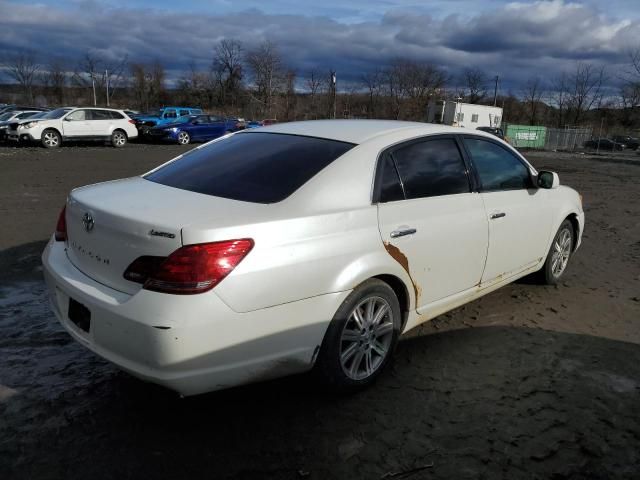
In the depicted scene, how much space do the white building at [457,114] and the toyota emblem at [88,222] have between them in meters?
37.0

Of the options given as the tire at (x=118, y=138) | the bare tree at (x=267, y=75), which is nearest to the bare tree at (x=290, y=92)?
the bare tree at (x=267, y=75)

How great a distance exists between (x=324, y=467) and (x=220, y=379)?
2.15ft

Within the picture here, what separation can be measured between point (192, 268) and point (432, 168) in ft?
6.40

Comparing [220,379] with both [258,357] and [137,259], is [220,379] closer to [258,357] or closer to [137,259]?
[258,357]

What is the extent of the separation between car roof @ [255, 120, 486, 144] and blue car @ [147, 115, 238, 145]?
21905mm

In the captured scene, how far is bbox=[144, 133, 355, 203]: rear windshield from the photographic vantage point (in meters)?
3.05

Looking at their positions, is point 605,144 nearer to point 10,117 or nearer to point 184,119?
point 184,119

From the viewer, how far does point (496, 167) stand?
4332mm

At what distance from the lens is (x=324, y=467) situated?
256 cm

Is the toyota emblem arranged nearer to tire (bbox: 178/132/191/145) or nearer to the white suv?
the white suv

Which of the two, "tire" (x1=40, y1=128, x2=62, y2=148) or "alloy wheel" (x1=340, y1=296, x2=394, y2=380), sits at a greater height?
"alloy wheel" (x1=340, y1=296, x2=394, y2=380)

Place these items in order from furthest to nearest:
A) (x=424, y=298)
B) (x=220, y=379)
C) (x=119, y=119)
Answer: (x=119, y=119)
(x=424, y=298)
(x=220, y=379)

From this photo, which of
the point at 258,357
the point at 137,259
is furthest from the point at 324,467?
the point at 137,259

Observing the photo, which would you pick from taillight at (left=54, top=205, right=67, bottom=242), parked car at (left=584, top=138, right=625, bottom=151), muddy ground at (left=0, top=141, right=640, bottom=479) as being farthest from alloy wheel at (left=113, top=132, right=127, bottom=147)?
parked car at (left=584, top=138, right=625, bottom=151)
